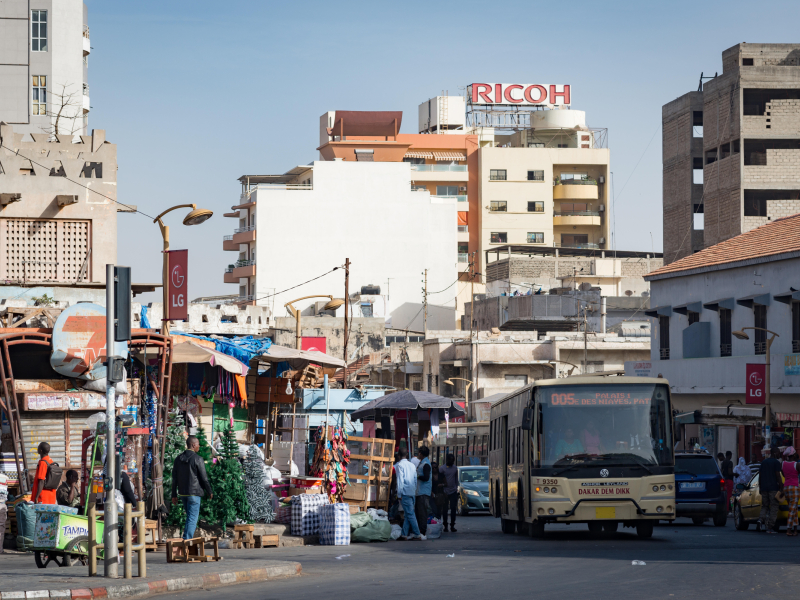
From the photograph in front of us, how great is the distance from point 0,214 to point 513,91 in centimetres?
8455

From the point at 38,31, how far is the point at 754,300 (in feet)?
155

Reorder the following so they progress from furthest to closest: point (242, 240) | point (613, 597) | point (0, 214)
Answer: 1. point (242, 240)
2. point (0, 214)
3. point (613, 597)

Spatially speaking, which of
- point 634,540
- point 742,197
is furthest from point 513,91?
point 634,540

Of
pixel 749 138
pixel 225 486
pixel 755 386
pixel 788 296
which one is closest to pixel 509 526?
pixel 225 486

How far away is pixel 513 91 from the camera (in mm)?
111250

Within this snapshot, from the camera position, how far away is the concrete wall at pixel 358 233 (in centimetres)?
9238

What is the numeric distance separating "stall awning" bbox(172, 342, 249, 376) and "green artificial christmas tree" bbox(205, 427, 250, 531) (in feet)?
6.88

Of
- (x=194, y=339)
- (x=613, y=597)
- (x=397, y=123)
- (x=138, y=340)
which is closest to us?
(x=613, y=597)

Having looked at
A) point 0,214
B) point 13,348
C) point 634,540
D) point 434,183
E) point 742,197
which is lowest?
point 634,540

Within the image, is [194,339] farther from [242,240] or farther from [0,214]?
[242,240]

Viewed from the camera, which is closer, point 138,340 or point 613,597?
point 613,597

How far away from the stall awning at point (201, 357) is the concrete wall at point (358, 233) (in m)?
69.2

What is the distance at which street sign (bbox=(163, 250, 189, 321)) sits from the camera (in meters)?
26.3

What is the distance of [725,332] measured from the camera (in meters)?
43.9
